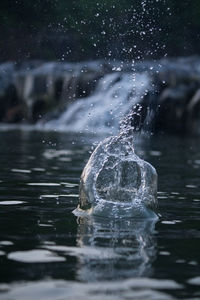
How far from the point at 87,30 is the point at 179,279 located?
37189mm

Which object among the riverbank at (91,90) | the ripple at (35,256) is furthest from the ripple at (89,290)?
the riverbank at (91,90)

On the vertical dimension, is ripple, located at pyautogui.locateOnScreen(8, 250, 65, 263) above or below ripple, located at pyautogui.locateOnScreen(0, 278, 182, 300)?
above

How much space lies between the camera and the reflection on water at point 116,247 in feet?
18.4

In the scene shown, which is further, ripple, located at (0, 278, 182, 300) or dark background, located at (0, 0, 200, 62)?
dark background, located at (0, 0, 200, 62)

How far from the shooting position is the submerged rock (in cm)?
841

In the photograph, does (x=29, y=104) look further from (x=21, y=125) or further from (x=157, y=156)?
(x=157, y=156)

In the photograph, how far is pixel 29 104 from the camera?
107 feet

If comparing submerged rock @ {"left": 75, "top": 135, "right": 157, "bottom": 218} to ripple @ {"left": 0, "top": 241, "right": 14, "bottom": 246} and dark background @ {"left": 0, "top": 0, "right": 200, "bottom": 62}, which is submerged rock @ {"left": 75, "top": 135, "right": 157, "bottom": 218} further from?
dark background @ {"left": 0, "top": 0, "right": 200, "bottom": 62}

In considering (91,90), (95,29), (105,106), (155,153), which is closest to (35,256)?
(155,153)

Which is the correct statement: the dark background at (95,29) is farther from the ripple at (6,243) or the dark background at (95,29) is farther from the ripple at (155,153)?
the ripple at (6,243)

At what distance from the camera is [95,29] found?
4231 centimetres

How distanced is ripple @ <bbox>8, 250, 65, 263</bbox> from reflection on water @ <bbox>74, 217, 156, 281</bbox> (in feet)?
0.70

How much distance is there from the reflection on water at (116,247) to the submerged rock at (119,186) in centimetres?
31

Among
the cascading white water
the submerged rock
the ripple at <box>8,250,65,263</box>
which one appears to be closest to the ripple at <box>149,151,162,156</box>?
the submerged rock
